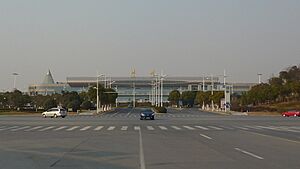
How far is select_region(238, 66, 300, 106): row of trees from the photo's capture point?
105562mm

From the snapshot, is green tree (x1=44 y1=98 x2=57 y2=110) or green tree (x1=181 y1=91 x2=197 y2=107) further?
green tree (x1=181 y1=91 x2=197 y2=107)

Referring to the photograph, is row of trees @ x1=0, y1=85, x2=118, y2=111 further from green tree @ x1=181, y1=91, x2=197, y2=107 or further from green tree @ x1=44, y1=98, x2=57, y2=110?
green tree @ x1=181, y1=91, x2=197, y2=107

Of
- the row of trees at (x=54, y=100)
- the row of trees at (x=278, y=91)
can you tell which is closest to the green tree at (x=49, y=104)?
the row of trees at (x=54, y=100)

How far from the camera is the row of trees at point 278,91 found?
106 meters

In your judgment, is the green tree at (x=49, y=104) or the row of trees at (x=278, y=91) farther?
the row of trees at (x=278, y=91)

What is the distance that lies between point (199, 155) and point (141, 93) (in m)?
179

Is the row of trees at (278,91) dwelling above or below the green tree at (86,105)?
above

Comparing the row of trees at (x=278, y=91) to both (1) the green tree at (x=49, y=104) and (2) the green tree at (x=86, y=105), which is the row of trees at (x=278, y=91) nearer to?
(2) the green tree at (x=86, y=105)

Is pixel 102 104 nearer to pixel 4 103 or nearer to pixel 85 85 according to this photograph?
pixel 4 103

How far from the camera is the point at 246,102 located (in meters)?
118

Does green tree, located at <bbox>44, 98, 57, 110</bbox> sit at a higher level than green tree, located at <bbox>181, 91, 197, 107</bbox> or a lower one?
lower

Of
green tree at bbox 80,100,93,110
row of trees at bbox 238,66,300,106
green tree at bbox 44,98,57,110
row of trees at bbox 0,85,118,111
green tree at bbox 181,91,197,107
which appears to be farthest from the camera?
green tree at bbox 181,91,197,107

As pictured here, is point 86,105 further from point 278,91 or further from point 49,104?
point 278,91

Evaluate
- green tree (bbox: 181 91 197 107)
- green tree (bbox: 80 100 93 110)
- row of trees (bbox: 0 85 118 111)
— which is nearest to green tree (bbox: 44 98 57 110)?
row of trees (bbox: 0 85 118 111)
